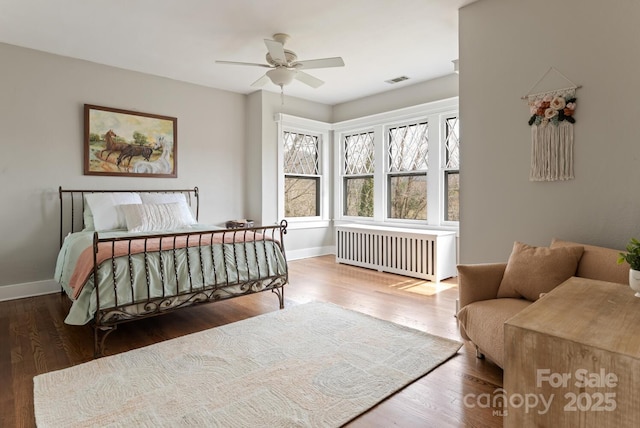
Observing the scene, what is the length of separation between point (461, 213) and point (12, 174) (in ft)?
15.0

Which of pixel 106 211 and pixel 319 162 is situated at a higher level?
pixel 319 162

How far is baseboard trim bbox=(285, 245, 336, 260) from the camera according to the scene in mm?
5878

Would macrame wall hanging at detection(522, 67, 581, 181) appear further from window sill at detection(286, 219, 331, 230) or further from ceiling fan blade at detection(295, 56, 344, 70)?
window sill at detection(286, 219, 331, 230)

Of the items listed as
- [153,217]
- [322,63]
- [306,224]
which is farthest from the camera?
[306,224]

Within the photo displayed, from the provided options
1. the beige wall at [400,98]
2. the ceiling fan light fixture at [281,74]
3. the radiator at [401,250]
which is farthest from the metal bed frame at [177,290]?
the beige wall at [400,98]

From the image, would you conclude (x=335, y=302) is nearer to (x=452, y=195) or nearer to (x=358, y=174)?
(x=452, y=195)

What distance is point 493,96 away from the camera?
9.53 feet

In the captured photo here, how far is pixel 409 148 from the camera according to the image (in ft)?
17.5

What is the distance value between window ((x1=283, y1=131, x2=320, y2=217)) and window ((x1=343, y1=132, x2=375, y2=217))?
52 centimetres

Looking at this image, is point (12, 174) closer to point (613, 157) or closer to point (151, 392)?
point (151, 392)

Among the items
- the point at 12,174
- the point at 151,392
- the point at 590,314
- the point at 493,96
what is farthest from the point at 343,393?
the point at 12,174

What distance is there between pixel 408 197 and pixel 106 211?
3.99 m

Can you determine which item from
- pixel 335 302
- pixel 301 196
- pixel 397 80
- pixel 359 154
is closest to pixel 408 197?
pixel 359 154

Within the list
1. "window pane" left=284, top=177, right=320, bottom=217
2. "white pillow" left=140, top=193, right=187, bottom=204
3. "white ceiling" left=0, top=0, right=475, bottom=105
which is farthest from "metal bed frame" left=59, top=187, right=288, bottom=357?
"window pane" left=284, top=177, right=320, bottom=217
